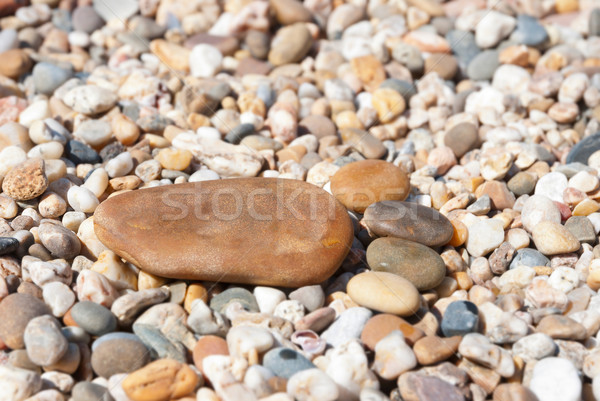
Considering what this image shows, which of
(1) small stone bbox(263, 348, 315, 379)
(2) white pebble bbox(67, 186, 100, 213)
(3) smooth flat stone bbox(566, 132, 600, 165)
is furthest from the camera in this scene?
(3) smooth flat stone bbox(566, 132, 600, 165)

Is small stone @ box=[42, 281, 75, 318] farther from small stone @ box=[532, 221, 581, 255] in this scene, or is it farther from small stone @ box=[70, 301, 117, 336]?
small stone @ box=[532, 221, 581, 255]

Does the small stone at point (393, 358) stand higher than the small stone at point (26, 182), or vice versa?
the small stone at point (26, 182)

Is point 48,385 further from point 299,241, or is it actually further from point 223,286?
point 299,241

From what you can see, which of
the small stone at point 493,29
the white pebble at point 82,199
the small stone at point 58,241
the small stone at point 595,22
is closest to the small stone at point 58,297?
the small stone at point 58,241

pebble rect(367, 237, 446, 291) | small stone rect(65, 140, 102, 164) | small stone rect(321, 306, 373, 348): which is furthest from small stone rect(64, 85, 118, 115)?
small stone rect(321, 306, 373, 348)

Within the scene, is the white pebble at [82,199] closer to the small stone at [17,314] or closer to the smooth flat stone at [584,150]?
the small stone at [17,314]

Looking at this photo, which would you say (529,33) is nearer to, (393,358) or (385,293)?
(385,293)

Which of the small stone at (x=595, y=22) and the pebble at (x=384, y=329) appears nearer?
the pebble at (x=384, y=329)

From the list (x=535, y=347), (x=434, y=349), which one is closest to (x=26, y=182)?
(x=434, y=349)

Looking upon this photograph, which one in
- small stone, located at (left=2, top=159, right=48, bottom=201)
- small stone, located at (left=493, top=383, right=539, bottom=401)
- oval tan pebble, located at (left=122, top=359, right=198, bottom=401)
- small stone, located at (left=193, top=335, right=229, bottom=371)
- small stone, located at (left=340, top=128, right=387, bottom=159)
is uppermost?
small stone, located at (left=2, top=159, right=48, bottom=201)
